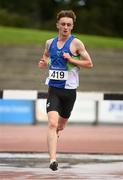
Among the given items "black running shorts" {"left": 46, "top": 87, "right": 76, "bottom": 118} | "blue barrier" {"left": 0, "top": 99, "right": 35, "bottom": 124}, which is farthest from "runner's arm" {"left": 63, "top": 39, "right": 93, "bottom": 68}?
"blue barrier" {"left": 0, "top": 99, "right": 35, "bottom": 124}

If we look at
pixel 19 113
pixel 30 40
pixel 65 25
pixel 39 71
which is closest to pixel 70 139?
pixel 19 113

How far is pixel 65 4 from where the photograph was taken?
59.6 meters

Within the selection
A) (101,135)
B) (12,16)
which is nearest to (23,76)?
(101,135)

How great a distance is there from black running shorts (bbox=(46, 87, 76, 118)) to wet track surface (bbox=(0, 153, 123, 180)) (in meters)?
Result: 0.82

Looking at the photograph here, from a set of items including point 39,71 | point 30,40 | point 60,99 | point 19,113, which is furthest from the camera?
point 30,40

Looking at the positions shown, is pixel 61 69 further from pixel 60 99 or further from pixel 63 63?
pixel 60 99

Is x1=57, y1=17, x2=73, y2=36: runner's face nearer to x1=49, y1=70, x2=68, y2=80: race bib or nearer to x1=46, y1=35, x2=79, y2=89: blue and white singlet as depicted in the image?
x1=46, y1=35, x2=79, y2=89: blue and white singlet

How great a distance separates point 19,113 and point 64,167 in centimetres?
847

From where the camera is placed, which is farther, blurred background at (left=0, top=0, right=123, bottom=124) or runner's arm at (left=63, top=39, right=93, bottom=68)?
blurred background at (left=0, top=0, right=123, bottom=124)

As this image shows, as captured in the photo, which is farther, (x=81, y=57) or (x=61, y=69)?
(x=81, y=57)

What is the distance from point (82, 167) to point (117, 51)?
970 inches

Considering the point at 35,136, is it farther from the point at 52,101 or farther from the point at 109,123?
the point at 52,101

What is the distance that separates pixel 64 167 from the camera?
380 inches

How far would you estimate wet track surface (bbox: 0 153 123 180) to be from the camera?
28.3 feet
